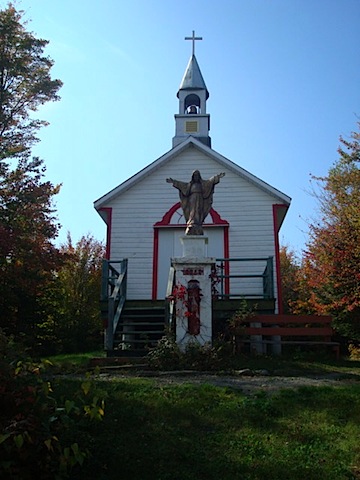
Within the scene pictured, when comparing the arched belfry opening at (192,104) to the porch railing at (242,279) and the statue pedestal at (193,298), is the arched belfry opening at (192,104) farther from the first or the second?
the statue pedestal at (193,298)

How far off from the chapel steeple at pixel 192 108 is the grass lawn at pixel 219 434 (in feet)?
46.0

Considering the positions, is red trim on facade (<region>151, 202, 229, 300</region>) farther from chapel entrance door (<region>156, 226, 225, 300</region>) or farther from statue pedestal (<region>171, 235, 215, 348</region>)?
statue pedestal (<region>171, 235, 215, 348</region>)

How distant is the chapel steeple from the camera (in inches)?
821

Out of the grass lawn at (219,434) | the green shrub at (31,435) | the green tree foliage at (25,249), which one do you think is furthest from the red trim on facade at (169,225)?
the green shrub at (31,435)

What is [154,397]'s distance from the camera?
24.5 ft

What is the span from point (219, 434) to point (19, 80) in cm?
1986

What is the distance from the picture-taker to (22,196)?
19922 mm

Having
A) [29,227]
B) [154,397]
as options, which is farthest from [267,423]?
[29,227]

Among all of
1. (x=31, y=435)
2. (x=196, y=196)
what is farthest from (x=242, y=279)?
(x=31, y=435)

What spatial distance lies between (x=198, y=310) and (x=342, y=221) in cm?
958

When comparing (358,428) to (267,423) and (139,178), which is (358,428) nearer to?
(267,423)

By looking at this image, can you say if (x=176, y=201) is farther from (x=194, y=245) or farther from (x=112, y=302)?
(x=112, y=302)

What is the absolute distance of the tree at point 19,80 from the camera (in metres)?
22.1

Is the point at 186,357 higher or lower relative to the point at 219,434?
higher
